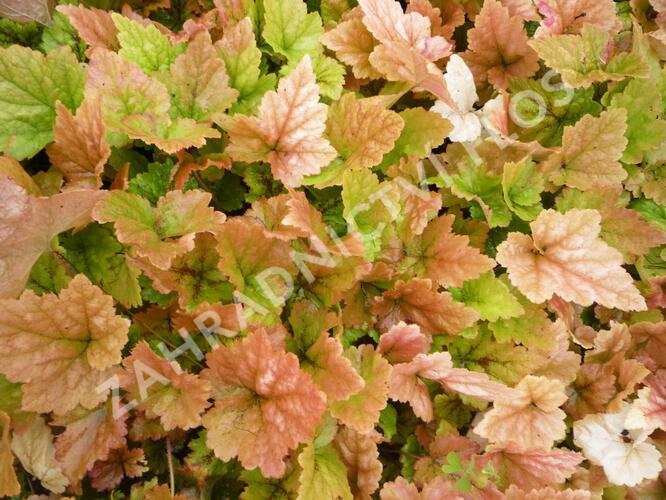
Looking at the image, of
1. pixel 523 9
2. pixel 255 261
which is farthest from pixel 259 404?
pixel 523 9

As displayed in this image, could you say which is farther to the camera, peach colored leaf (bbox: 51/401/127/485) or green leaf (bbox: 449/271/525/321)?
green leaf (bbox: 449/271/525/321)

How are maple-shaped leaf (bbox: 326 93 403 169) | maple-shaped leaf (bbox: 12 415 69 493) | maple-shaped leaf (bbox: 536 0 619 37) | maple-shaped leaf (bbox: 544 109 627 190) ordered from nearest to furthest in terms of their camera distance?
maple-shaped leaf (bbox: 12 415 69 493), maple-shaped leaf (bbox: 326 93 403 169), maple-shaped leaf (bbox: 544 109 627 190), maple-shaped leaf (bbox: 536 0 619 37)

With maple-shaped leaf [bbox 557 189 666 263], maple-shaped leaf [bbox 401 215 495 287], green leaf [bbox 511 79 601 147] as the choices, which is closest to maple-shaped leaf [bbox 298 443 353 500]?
maple-shaped leaf [bbox 401 215 495 287]

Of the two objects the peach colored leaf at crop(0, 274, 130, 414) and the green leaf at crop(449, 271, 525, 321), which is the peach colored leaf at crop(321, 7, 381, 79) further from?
the peach colored leaf at crop(0, 274, 130, 414)

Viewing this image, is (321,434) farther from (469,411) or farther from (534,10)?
(534,10)

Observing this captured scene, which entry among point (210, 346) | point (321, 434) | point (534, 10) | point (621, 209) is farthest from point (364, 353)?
point (534, 10)

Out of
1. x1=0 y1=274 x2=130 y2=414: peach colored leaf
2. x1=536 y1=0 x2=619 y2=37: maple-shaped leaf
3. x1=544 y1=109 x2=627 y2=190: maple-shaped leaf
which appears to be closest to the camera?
x1=0 y1=274 x2=130 y2=414: peach colored leaf

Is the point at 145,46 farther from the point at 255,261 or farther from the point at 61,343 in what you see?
the point at 61,343
